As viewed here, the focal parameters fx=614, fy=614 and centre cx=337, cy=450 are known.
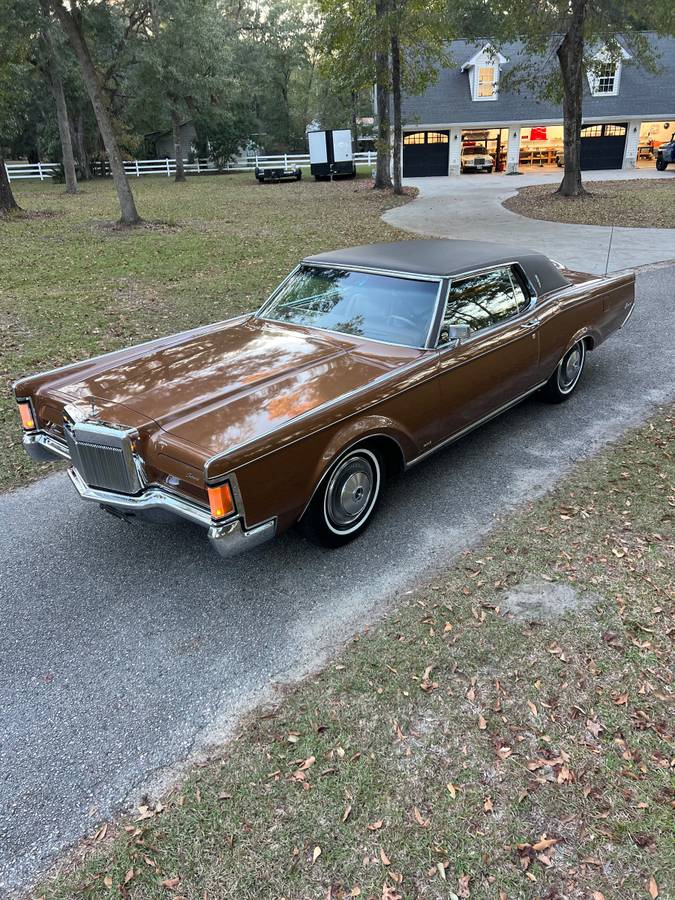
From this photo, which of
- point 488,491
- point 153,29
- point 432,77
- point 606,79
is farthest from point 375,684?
point 606,79

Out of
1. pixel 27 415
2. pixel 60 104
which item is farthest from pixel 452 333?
pixel 60 104

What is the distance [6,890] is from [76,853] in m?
0.24

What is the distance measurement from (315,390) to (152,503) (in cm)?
114

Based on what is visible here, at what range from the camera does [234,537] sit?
3121 mm

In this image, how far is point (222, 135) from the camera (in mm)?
40812

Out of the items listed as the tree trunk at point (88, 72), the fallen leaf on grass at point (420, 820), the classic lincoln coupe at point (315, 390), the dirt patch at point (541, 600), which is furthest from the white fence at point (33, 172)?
the fallen leaf on grass at point (420, 820)

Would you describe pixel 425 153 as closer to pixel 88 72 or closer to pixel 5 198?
pixel 5 198

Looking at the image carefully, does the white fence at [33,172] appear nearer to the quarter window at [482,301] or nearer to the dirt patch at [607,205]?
the dirt patch at [607,205]

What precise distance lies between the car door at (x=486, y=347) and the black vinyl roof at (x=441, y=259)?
118mm

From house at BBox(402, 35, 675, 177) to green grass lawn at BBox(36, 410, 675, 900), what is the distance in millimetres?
33136

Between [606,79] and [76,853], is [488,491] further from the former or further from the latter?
[606,79]

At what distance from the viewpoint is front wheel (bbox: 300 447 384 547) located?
3.67 metres

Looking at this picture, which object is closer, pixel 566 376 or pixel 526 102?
pixel 566 376

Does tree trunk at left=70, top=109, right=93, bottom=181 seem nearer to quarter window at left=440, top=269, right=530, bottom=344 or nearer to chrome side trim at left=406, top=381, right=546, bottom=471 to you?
quarter window at left=440, top=269, right=530, bottom=344
